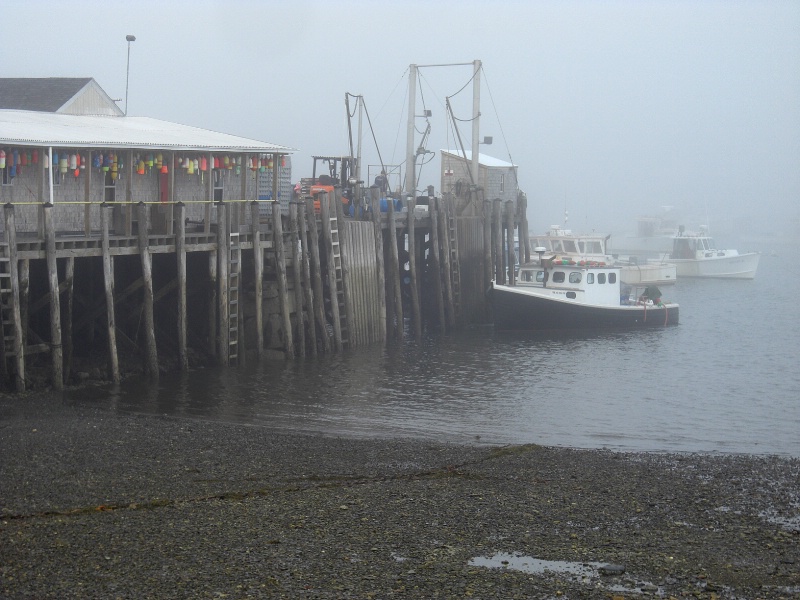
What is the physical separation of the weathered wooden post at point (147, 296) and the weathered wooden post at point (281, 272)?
446 centimetres

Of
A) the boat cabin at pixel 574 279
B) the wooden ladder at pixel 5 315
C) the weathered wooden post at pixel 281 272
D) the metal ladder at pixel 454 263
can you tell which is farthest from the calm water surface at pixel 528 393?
the wooden ladder at pixel 5 315

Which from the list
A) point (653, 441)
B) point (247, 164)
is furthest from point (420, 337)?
point (653, 441)

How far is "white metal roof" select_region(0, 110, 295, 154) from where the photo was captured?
76.2ft

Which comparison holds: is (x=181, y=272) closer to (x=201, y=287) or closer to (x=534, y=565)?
(x=201, y=287)

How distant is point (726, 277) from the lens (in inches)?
2687

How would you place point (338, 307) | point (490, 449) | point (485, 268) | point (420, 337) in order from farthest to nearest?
1. point (485, 268)
2. point (420, 337)
3. point (338, 307)
4. point (490, 449)

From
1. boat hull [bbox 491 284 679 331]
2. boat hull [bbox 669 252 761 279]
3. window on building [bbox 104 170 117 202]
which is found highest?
window on building [bbox 104 170 117 202]

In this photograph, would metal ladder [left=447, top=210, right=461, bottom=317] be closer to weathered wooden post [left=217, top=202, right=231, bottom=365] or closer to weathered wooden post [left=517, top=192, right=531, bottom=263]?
weathered wooden post [left=517, top=192, right=531, bottom=263]

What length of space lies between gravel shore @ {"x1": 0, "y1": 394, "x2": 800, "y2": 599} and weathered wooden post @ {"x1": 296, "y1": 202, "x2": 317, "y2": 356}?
10465mm

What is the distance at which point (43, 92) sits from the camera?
3309 cm

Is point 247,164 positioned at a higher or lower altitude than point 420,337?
higher

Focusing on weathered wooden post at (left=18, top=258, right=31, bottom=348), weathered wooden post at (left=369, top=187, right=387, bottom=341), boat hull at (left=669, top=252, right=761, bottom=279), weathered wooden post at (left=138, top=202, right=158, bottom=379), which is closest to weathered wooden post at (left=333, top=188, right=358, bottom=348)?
weathered wooden post at (left=369, top=187, right=387, bottom=341)

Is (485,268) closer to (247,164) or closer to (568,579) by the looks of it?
(247,164)

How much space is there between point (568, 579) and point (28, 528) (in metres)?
6.02
